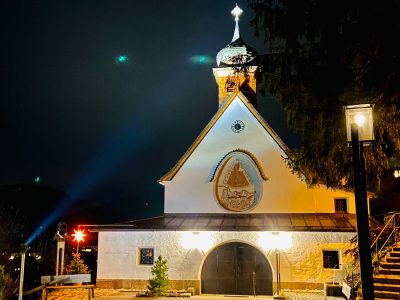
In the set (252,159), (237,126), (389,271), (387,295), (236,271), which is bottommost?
(387,295)

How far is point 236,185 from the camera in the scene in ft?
65.1

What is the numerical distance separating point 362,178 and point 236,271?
499 inches

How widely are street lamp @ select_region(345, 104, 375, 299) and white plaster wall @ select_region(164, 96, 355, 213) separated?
42.6 ft

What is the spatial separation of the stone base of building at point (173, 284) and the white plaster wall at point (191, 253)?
0.47 ft

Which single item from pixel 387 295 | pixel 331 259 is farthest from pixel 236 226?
pixel 387 295

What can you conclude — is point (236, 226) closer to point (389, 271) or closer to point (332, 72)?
point (389, 271)

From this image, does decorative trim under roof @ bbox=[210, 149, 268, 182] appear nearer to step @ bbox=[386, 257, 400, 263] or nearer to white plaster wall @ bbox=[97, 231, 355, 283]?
white plaster wall @ bbox=[97, 231, 355, 283]

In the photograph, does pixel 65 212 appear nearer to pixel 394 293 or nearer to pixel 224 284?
pixel 224 284

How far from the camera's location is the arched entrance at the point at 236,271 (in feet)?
59.0

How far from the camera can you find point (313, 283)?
1738 centimetres

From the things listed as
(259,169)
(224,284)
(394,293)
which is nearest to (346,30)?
(394,293)

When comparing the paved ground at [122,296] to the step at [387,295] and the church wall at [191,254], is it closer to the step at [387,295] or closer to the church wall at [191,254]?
the church wall at [191,254]

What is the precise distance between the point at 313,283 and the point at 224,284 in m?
3.51

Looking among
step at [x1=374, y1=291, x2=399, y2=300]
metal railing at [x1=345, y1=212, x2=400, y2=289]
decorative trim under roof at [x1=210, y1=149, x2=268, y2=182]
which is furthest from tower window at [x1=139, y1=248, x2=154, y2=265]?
step at [x1=374, y1=291, x2=399, y2=300]
